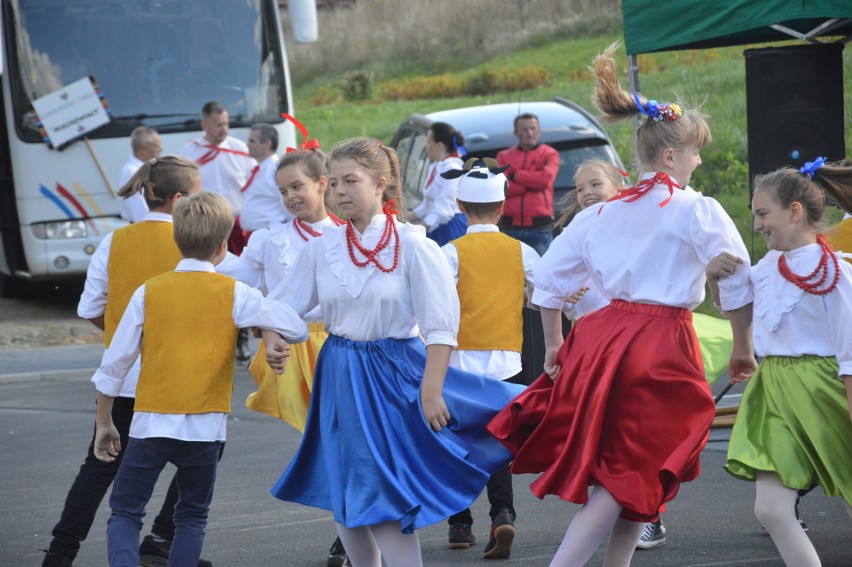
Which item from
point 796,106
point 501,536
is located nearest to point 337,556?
point 501,536

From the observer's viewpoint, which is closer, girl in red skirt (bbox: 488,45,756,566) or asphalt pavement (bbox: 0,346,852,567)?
girl in red skirt (bbox: 488,45,756,566)

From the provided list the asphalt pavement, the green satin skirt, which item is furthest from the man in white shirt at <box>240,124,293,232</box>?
the green satin skirt

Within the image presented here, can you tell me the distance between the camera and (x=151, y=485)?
15.5 feet

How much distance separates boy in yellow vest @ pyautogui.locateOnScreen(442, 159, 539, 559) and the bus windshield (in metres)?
7.63

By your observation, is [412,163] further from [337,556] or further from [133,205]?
[337,556]

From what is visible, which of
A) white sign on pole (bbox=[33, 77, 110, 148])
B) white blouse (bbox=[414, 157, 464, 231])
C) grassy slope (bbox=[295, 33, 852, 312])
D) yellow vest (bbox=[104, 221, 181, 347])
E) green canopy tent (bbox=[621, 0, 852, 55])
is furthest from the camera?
grassy slope (bbox=[295, 33, 852, 312])

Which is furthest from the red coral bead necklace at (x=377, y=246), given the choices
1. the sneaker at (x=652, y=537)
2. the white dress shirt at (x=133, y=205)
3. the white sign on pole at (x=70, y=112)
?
the white sign on pole at (x=70, y=112)

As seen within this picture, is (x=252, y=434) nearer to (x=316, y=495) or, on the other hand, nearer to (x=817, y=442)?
(x=316, y=495)

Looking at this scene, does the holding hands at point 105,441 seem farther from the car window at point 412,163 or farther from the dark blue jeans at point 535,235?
the car window at point 412,163

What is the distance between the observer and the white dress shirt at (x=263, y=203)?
1076 centimetres

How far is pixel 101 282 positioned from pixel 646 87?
17324 mm

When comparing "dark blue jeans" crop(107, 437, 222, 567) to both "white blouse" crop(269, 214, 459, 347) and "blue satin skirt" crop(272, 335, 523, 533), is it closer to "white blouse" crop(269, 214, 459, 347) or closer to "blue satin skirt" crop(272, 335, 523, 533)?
"blue satin skirt" crop(272, 335, 523, 533)

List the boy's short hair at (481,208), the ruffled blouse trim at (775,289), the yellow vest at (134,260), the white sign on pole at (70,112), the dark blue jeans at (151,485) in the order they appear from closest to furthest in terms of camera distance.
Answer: the ruffled blouse trim at (775,289), the dark blue jeans at (151,485), the yellow vest at (134,260), the boy's short hair at (481,208), the white sign on pole at (70,112)

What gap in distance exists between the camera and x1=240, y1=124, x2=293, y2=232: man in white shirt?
424 inches
